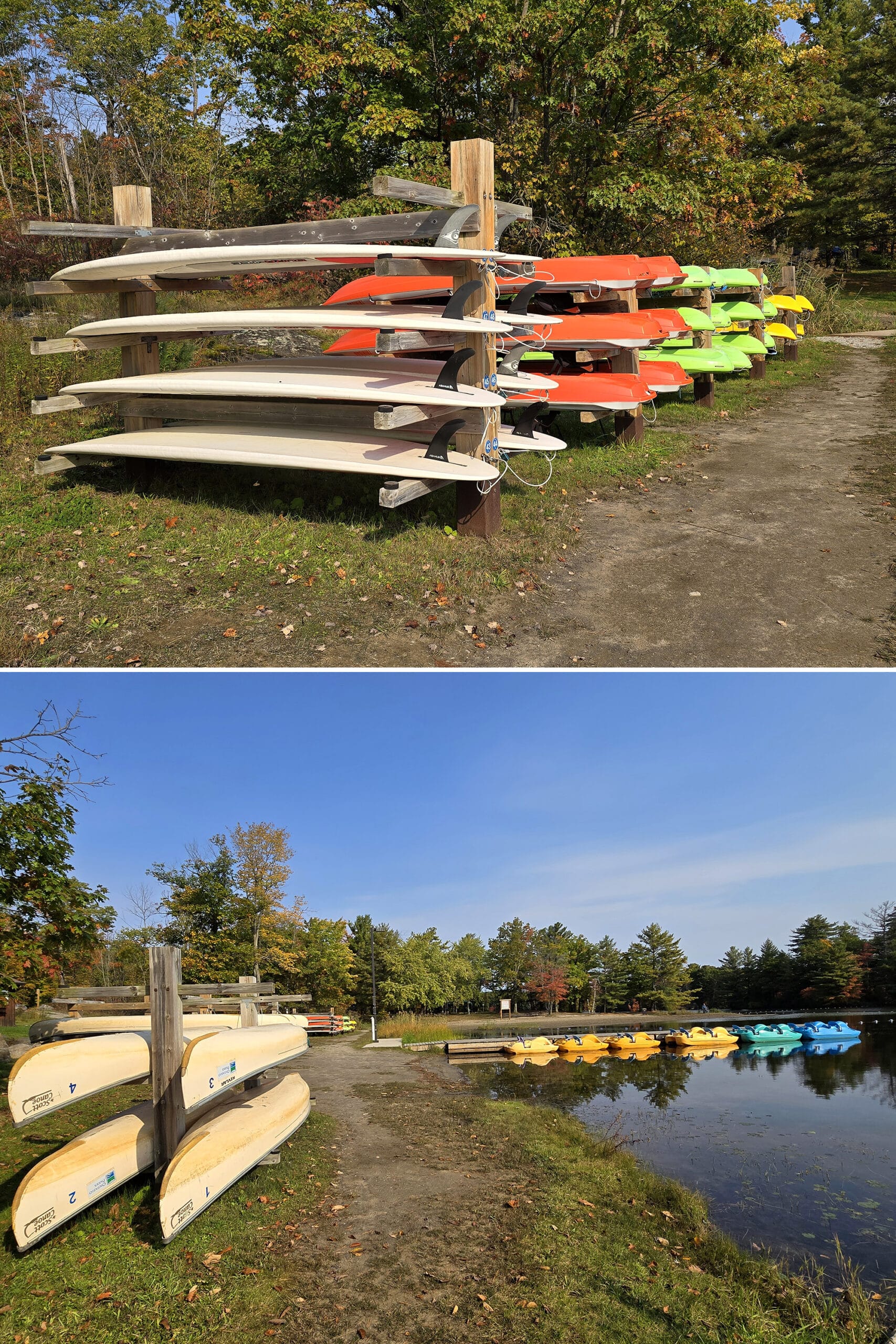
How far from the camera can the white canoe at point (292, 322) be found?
22.2 ft

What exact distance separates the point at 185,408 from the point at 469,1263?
23.3ft

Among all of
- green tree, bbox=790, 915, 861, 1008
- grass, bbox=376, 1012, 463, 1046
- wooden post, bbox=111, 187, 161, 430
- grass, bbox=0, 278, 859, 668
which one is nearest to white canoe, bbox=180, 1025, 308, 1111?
grass, bbox=0, 278, 859, 668

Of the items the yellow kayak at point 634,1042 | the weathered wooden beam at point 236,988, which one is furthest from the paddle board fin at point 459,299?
the yellow kayak at point 634,1042

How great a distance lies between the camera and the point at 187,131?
72.9 feet

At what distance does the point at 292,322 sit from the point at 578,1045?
45.4 feet

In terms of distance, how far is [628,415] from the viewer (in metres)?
11.1

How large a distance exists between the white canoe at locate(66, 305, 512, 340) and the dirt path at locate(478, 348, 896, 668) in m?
2.01

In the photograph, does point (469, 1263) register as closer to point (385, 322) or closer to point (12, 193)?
point (385, 322)

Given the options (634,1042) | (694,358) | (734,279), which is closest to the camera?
(694,358)

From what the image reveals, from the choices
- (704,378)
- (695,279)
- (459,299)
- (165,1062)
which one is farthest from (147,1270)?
(695,279)

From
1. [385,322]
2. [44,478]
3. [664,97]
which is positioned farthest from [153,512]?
[664,97]

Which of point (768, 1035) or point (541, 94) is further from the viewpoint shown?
point (768, 1035)

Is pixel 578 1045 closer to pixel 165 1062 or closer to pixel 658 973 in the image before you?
pixel 165 1062

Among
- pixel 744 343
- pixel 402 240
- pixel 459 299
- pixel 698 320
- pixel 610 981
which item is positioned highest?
pixel 744 343
